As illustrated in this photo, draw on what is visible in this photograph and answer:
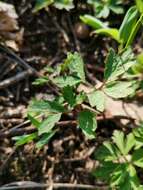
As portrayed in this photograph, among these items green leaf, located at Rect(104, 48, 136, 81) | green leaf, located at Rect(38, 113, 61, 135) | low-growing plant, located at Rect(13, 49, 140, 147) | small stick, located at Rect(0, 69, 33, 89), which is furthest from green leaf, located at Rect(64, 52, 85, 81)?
small stick, located at Rect(0, 69, 33, 89)

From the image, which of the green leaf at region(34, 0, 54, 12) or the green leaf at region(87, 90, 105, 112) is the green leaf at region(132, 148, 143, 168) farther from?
the green leaf at region(34, 0, 54, 12)

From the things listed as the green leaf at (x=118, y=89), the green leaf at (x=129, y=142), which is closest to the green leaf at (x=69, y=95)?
the green leaf at (x=118, y=89)

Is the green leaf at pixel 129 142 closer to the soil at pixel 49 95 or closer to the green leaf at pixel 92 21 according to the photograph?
the soil at pixel 49 95

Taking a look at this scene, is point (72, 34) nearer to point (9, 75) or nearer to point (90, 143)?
point (9, 75)

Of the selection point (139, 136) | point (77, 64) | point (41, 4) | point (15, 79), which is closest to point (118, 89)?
point (77, 64)

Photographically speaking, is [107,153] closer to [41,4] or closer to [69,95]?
[69,95]

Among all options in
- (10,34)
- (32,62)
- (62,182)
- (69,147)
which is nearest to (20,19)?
(10,34)
